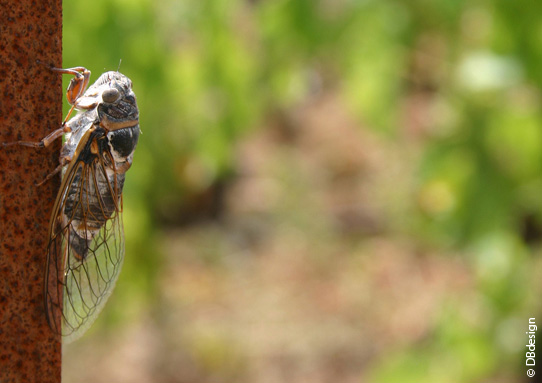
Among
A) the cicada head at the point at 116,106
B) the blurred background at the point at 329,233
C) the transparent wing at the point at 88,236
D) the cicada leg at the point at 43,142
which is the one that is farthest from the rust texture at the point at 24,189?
the blurred background at the point at 329,233

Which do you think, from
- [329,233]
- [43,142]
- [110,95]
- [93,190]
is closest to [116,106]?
[110,95]

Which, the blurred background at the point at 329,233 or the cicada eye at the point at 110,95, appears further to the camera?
the blurred background at the point at 329,233

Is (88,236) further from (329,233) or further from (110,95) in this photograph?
(329,233)

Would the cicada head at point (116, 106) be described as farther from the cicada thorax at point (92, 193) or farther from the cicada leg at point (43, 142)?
the cicada leg at point (43, 142)

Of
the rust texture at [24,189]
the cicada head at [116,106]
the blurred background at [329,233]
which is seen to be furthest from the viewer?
the blurred background at [329,233]

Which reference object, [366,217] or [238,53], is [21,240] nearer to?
[238,53]

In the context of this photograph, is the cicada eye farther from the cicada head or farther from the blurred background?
the blurred background

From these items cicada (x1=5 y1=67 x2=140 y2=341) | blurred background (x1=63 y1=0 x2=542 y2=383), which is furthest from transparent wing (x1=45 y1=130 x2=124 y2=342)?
blurred background (x1=63 y1=0 x2=542 y2=383)
